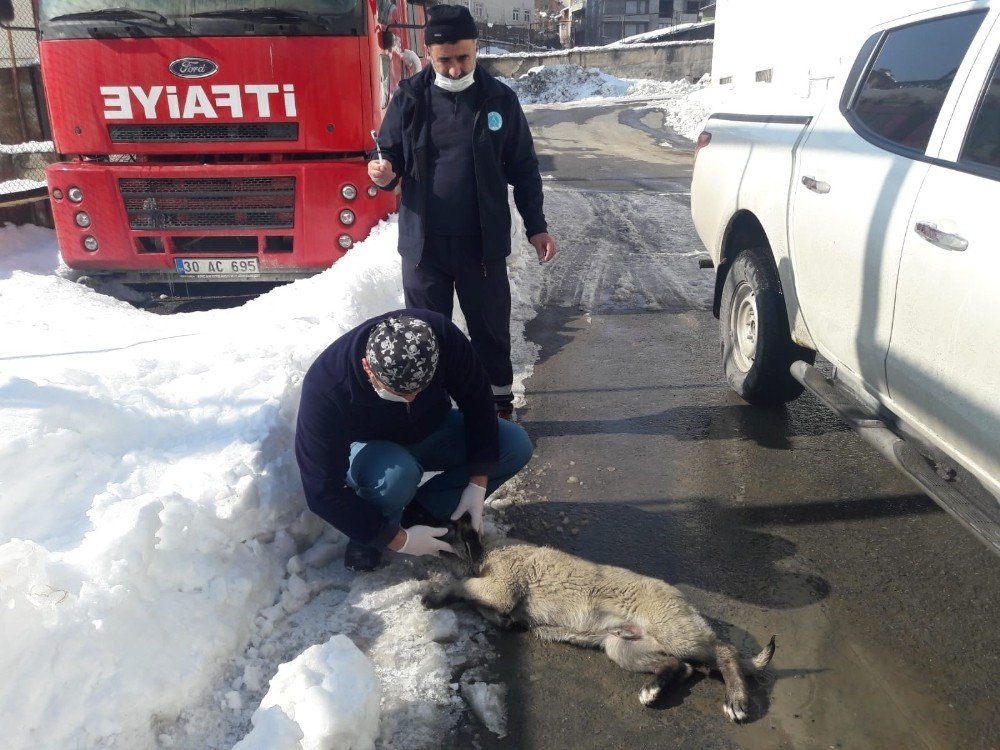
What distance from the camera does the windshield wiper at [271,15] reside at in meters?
5.61

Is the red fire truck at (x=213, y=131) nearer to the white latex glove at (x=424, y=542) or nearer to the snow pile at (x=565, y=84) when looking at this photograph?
the white latex glove at (x=424, y=542)

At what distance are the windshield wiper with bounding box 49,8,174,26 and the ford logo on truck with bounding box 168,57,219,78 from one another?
0.93 feet

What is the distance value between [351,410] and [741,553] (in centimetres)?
183

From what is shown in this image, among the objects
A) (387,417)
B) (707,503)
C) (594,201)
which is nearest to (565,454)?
(707,503)

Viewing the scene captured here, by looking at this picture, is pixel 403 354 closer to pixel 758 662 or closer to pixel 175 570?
pixel 175 570

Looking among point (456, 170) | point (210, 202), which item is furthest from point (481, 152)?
point (210, 202)

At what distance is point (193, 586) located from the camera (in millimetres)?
2734

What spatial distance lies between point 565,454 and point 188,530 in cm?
209

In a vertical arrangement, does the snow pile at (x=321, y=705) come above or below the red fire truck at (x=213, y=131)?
below

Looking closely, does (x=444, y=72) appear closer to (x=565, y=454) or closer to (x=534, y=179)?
(x=534, y=179)

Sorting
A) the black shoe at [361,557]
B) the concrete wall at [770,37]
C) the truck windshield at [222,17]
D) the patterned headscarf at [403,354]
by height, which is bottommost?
the black shoe at [361,557]

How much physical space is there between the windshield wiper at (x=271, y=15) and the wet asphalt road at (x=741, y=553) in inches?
115

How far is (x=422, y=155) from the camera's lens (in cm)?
388

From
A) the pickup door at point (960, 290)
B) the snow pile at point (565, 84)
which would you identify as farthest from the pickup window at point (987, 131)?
the snow pile at point (565, 84)
